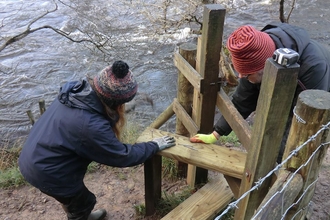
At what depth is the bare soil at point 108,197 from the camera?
12.3 ft

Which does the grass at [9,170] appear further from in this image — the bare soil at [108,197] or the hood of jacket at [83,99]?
the hood of jacket at [83,99]

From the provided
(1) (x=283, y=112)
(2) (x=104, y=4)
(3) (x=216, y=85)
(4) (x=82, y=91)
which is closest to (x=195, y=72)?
(3) (x=216, y=85)

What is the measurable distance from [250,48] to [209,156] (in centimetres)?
91

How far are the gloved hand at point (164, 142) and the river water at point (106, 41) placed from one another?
4.33 meters

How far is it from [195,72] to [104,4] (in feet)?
33.9

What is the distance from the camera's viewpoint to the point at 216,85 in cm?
282

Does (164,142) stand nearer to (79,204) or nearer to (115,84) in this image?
(115,84)

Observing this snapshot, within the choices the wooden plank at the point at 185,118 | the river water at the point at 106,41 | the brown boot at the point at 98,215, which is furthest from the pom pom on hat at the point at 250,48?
the river water at the point at 106,41

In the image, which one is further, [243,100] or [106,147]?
[243,100]

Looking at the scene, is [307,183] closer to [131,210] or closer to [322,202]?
[322,202]

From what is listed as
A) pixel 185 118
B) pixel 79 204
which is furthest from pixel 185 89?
pixel 79 204

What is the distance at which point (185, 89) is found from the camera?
11.1ft

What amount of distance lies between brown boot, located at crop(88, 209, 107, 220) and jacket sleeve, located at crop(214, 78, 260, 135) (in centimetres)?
155

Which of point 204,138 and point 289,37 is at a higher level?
point 289,37
